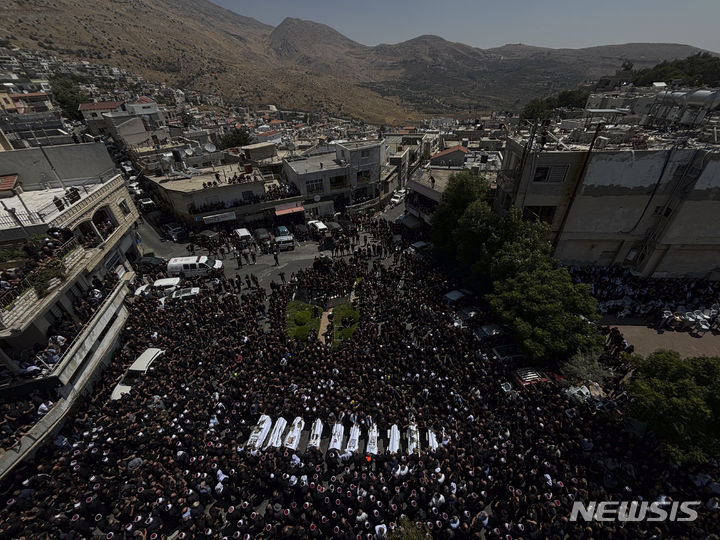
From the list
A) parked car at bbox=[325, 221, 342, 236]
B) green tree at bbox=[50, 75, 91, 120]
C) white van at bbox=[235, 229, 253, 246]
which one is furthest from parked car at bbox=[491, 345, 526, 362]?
green tree at bbox=[50, 75, 91, 120]

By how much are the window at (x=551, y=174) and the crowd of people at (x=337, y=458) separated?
14288 millimetres

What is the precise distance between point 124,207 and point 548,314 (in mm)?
33859

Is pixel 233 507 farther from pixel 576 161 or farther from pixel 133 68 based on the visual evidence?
pixel 133 68

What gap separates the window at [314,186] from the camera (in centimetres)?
3812

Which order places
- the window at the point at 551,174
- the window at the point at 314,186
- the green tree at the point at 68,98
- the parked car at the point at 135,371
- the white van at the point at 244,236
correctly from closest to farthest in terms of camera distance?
the parked car at the point at 135,371
the window at the point at 551,174
the white van at the point at 244,236
the window at the point at 314,186
the green tree at the point at 68,98

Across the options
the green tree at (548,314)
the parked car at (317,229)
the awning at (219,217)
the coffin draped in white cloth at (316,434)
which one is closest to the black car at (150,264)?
the awning at (219,217)

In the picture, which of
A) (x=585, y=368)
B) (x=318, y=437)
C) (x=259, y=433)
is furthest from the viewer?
(x=585, y=368)

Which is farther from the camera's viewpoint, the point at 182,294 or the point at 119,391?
the point at 182,294

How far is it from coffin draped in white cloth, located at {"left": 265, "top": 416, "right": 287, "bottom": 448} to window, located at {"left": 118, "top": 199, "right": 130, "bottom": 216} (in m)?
23.6

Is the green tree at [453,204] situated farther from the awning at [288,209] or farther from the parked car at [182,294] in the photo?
the parked car at [182,294]

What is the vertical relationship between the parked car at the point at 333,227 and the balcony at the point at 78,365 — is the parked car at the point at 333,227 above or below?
below

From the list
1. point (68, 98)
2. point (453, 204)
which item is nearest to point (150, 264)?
point (453, 204)

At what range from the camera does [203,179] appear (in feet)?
125

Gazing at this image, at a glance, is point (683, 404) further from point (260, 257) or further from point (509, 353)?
point (260, 257)
